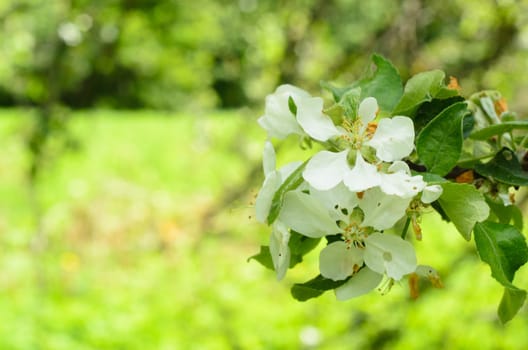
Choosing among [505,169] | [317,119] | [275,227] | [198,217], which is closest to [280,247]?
[275,227]

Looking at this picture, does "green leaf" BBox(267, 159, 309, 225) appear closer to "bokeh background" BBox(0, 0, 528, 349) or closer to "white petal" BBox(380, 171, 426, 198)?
"white petal" BBox(380, 171, 426, 198)

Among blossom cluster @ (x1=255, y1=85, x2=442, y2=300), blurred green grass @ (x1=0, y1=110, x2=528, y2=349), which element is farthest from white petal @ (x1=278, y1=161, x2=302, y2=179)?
blurred green grass @ (x1=0, y1=110, x2=528, y2=349)

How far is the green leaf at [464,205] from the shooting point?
0.61 m

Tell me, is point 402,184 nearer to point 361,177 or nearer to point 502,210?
point 361,177

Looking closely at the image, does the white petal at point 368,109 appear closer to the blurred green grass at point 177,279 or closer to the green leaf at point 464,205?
the green leaf at point 464,205

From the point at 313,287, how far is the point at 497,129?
0.24m

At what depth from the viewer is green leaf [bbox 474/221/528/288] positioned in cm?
63

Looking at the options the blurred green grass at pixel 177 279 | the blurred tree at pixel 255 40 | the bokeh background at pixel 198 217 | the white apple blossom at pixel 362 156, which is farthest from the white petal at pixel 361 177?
the blurred tree at pixel 255 40

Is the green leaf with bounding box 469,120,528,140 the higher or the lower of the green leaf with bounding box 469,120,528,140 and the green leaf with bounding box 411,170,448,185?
the lower

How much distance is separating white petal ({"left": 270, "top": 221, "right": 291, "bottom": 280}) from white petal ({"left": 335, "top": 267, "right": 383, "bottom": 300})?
56mm

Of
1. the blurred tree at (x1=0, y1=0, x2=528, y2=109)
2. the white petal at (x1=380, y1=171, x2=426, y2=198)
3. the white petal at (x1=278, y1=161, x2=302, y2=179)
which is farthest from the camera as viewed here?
the blurred tree at (x1=0, y1=0, x2=528, y2=109)

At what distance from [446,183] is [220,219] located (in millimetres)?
4445

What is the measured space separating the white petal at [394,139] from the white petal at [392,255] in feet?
0.24

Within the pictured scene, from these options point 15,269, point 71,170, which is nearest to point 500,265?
point 15,269
